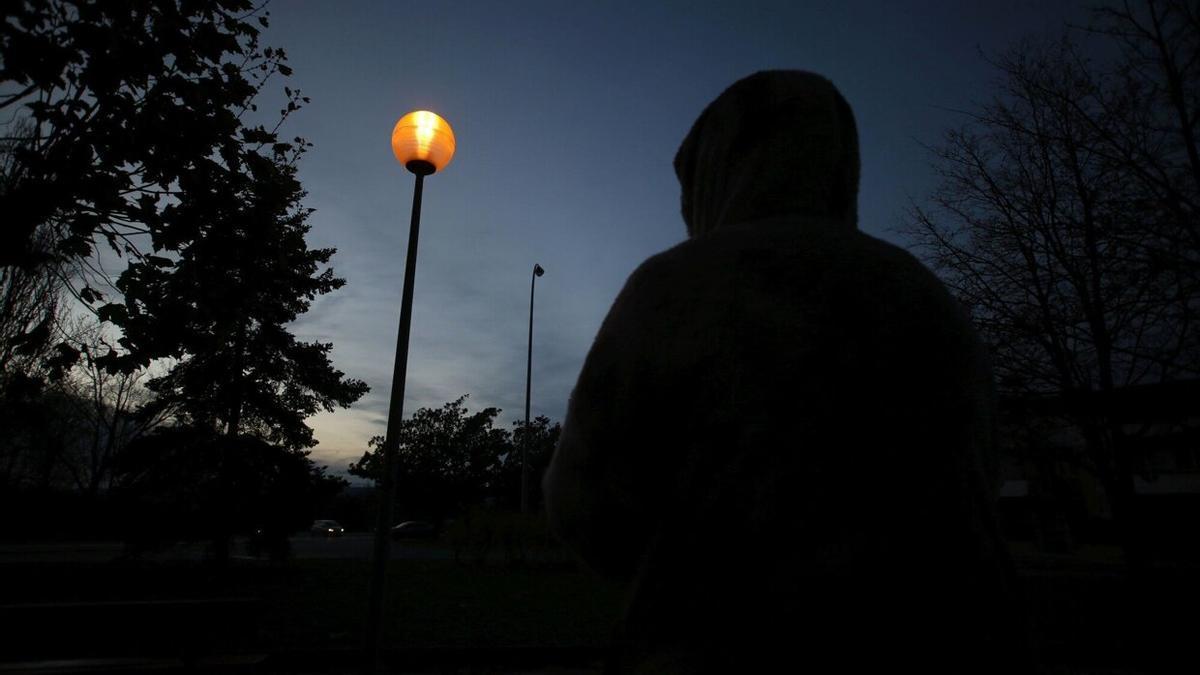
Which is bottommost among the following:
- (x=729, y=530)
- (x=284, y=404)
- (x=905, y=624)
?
(x=905, y=624)

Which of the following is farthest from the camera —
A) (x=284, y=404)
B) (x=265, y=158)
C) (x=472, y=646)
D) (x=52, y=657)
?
(x=284, y=404)

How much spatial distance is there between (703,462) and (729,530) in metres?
0.10

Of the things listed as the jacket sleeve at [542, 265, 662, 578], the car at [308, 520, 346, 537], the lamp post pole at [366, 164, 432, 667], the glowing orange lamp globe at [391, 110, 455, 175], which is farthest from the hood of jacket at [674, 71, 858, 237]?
the car at [308, 520, 346, 537]

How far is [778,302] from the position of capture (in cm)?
98

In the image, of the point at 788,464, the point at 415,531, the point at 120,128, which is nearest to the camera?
the point at 788,464

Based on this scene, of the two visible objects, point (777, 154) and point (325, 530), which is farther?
point (325, 530)

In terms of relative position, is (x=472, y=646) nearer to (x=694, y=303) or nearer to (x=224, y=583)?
(x=694, y=303)

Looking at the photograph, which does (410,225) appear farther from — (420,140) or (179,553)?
(179,553)

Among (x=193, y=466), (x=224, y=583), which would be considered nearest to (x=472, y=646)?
(x=224, y=583)

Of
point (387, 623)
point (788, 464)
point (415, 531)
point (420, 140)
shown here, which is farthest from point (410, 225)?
point (415, 531)

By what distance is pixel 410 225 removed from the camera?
691 centimetres

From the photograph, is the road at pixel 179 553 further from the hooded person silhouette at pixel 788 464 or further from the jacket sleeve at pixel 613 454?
the hooded person silhouette at pixel 788 464

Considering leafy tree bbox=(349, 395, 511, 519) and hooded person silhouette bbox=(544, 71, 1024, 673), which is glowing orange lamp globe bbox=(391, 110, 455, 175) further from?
leafy tree bbox=(349, 395, 511, 519)

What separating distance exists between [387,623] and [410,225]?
6137 mm
